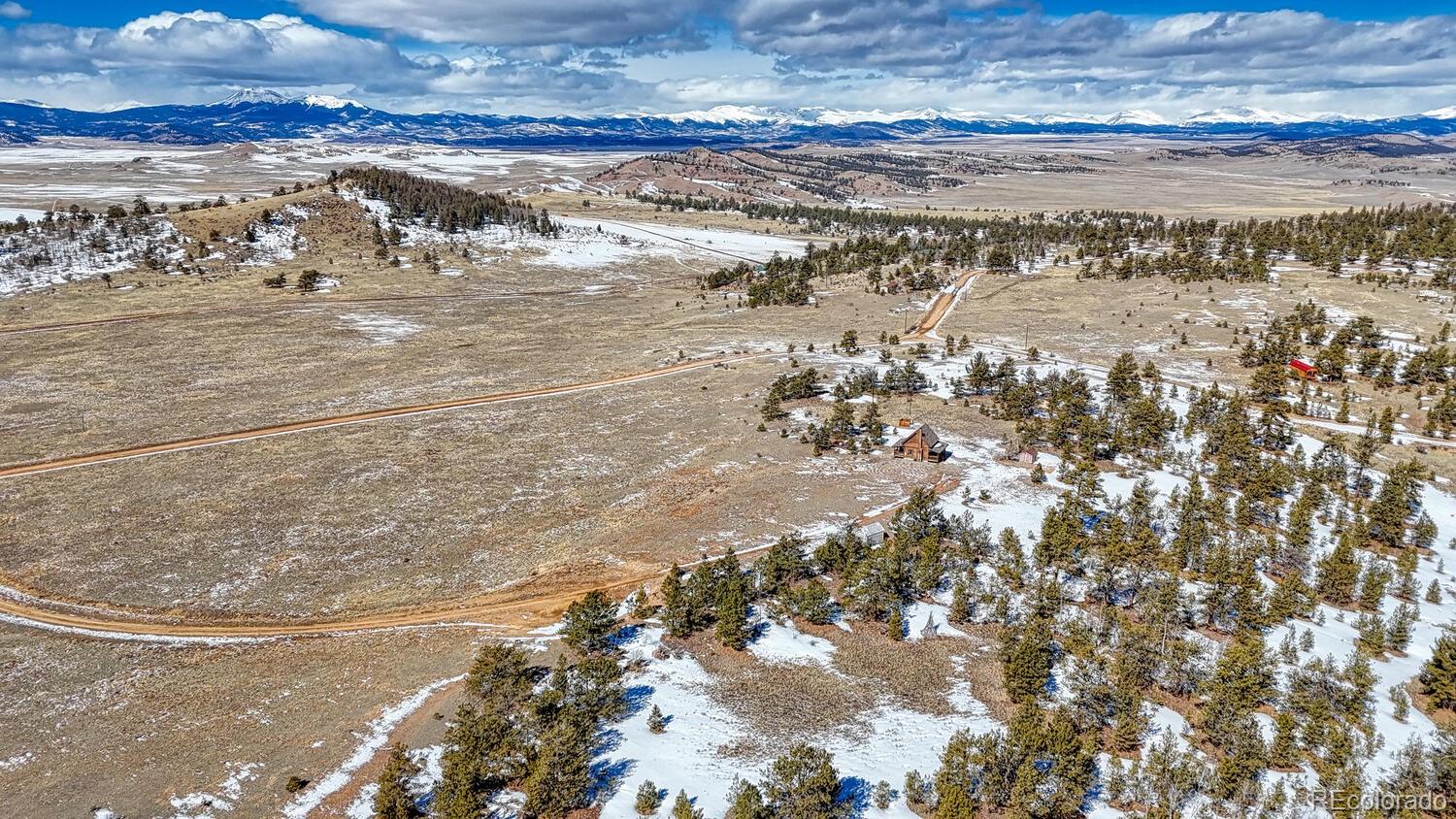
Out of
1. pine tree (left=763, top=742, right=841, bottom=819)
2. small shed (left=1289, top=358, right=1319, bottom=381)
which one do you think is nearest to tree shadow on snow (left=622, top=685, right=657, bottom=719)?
pine tree (left=763, top=742, right=841, bottom=819)

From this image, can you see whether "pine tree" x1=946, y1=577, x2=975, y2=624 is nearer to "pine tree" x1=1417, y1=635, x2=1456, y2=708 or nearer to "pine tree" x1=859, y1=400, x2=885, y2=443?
"pine tree" x1=1417, y1=635, x2=1456, y2=708

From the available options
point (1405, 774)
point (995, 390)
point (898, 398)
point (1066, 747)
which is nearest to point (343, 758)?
point (1066, 747)

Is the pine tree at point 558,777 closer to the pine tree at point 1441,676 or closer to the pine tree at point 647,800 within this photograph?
the pine tree at point 647,800

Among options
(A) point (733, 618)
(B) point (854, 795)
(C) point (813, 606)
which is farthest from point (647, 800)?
(C) point (813, 606)

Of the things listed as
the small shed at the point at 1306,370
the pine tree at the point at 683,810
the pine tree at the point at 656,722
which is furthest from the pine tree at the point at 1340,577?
the small shed at the point at 1306,370

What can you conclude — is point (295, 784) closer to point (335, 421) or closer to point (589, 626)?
point (589, 626)
